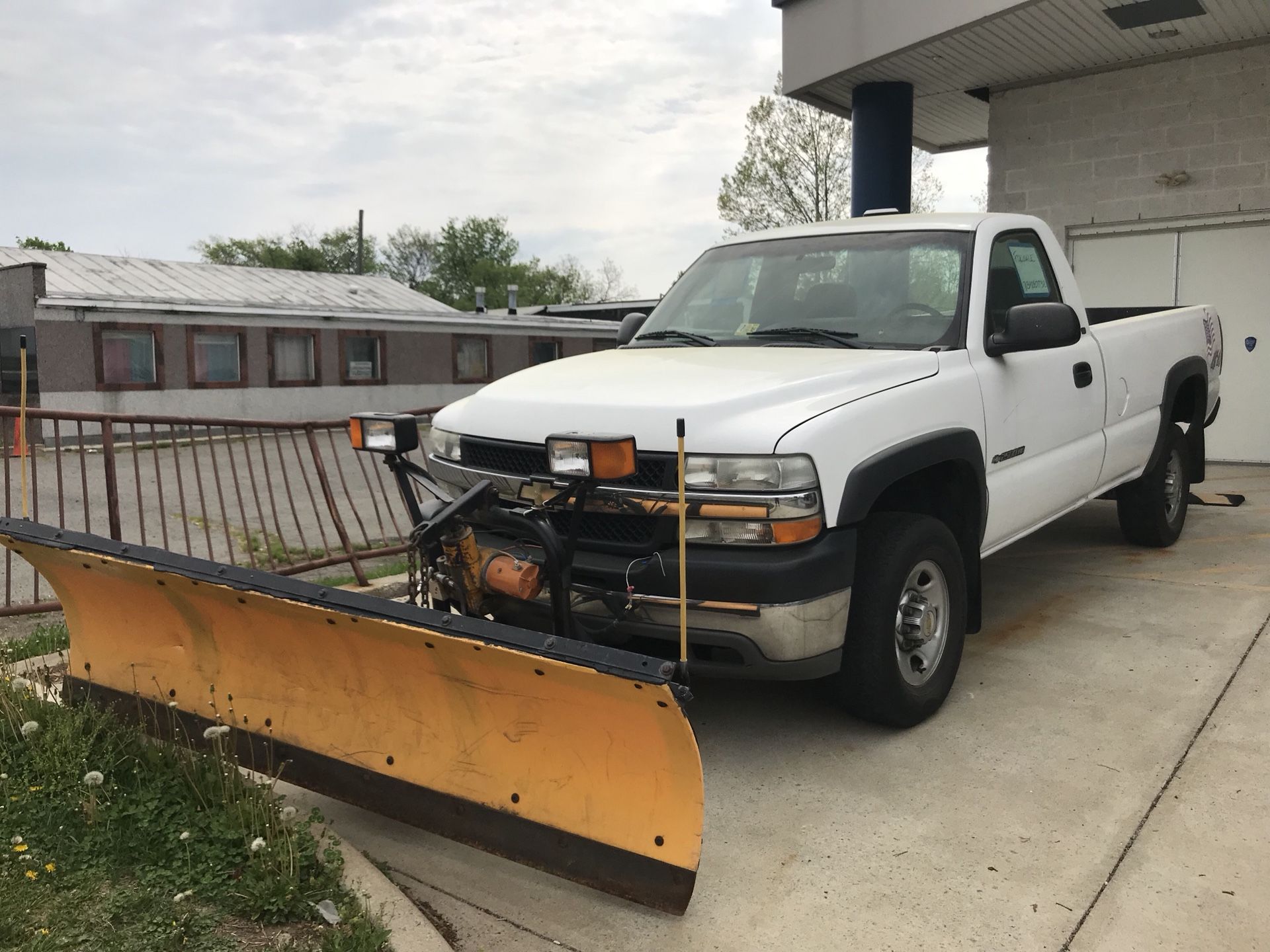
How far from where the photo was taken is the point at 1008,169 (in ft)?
42.9

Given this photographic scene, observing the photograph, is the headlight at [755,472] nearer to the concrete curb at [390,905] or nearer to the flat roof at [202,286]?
the concrete curb at [390,905]

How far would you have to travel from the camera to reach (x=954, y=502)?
4.60 meters

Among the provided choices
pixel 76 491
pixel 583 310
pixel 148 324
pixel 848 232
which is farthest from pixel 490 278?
pixel 848 232

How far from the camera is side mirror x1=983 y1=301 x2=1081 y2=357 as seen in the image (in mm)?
4508

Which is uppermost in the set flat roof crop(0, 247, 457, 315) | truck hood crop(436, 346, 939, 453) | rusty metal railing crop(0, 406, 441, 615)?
flat roof crop(0, 247, 457, 315)

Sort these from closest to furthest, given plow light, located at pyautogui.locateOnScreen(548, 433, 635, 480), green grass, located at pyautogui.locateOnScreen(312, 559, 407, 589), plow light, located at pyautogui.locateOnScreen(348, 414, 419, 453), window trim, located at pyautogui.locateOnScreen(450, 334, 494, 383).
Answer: plow light, located at pyautogui.locateOnScreen(548, 433, 635, 480)
plow light, located at pyautogui.locateOnScreen(348, 414, 419, 453)
green grass, located at pyautogui.locateOnScreen(312, 559, 407, 589)
window trim, located at pyautogui.locateOnScreen(450, 334, 494, 383)

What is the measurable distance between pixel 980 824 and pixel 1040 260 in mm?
3173

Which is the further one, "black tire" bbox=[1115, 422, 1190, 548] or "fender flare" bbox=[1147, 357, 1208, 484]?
"black tire" bbox=[1115, 422, 1190, 548]

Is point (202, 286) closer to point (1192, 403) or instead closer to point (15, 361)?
point (15, 361)

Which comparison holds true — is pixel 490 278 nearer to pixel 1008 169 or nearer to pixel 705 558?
pixel 1008 169

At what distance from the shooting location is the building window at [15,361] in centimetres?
2080

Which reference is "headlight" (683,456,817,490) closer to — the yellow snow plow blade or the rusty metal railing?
the yellow snow plow blade

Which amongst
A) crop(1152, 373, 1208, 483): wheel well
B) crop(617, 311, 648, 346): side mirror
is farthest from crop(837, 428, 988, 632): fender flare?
crop(1152, 373, 1208, 483): wheel well

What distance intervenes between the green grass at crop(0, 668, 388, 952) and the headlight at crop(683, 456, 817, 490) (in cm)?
169
